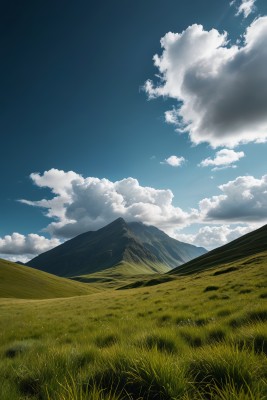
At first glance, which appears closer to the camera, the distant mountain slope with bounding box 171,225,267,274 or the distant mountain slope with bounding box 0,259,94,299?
the distant mountain slope with bounding box 0,259,94,299

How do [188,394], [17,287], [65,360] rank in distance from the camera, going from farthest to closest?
[17,287], [65,360], [188,394]

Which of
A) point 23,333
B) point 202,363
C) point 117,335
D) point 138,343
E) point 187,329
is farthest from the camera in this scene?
point 23,333

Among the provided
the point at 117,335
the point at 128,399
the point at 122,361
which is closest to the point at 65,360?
the point at 122,361

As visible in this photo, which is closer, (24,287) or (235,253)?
(24,287)

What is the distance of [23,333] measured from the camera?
13.2 m

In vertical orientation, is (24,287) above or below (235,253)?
above

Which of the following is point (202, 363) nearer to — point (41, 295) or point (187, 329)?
point (187, 329)

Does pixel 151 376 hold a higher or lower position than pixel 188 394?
higher

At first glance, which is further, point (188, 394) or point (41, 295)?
point (41, 295)

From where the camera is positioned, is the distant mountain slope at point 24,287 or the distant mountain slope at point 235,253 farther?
the distant mountain slope at point 235,253

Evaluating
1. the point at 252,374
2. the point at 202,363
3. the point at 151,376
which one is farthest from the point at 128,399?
the point at 252,374

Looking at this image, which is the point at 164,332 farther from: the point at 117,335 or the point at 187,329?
the point at 117,335

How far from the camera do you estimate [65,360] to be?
5.30 m

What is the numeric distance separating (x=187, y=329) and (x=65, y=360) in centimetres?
359
